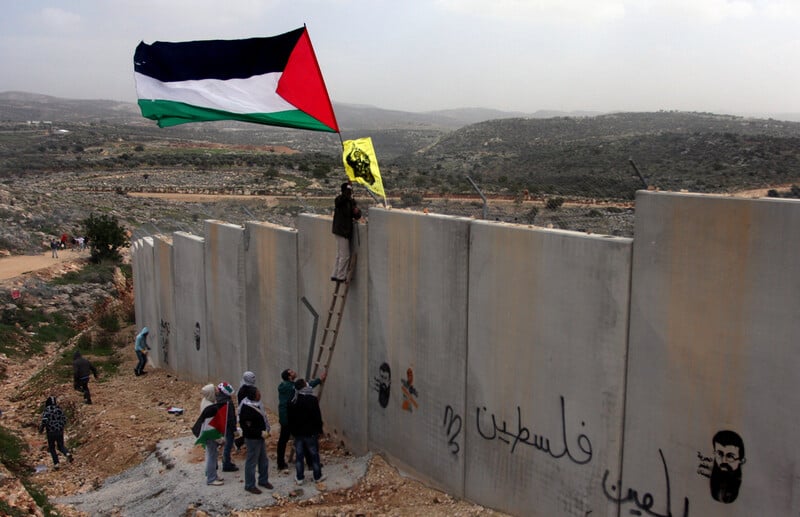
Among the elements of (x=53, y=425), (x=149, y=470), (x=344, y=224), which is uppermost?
(x=344, y=224)

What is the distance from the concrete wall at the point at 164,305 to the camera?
616 inches

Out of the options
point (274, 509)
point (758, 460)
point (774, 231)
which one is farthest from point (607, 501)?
point (274, 509)

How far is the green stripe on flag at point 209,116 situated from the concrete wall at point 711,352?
4524mm

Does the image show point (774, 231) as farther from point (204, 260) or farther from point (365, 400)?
point (204, 260)

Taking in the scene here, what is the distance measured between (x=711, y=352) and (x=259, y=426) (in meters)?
4.92

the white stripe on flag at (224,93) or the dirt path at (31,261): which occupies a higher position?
the white stripe on flag at (224,93)

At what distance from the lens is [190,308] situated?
14.5m

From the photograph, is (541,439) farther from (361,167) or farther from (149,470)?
(149,470)

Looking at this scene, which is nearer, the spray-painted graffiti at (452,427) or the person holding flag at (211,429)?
the spray-painted graffiti at (452,427)

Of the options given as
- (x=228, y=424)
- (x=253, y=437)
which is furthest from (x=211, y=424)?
(x=253, y=437)

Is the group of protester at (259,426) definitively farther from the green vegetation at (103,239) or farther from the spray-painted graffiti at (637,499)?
the green vegetation at (103,239)

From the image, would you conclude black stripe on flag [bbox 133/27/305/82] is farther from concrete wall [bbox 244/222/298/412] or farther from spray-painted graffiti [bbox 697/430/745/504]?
spray-painted graffiti [bbox 697/430/745/504]

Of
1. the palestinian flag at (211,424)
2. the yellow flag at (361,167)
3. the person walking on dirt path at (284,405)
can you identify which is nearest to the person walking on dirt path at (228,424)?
the palestinian flag at (211,424)

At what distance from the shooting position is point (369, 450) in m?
8.69
